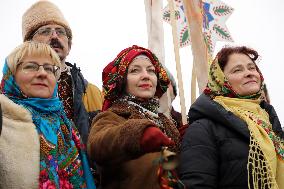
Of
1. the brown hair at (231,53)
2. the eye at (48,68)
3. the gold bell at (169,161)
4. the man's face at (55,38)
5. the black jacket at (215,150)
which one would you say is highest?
the man's face at (55,38)

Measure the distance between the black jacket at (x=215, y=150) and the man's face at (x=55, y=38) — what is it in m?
1.42

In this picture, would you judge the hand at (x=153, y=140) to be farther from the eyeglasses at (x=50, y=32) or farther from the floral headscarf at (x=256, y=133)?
the eyeglasses at (x=50, y=32)

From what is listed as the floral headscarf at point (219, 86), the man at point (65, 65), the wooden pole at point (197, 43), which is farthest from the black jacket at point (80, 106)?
the wooden pole at point (197, 43)

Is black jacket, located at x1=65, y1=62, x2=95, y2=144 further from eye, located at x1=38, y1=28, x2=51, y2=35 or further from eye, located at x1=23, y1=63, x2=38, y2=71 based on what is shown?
eye, located at x1=23, y1=63, x2=38, y2=71

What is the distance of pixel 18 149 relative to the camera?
83.8 inches

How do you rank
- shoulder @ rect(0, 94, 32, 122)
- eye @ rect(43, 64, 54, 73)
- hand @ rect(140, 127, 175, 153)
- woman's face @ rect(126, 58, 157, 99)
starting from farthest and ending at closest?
1. woman's face @ rect(126, 58, 157, 99)
2. eye @ rect(43, 64, 54, 73)
3. shoulder @ rect(0, 94, 32, 122)
4. hand @ rect(140, 127, 175, 153)

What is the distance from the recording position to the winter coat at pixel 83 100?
308cm

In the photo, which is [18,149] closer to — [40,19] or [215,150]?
[215,150]

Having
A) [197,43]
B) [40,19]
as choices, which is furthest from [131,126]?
[197,43]

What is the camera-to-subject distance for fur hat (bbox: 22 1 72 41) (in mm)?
3723

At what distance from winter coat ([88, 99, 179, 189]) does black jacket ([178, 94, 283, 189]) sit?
9.4 inches

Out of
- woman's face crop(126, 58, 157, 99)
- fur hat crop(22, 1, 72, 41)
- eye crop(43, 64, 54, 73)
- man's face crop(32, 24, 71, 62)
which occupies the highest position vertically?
fur hat crop(22, 1, 72, 41)

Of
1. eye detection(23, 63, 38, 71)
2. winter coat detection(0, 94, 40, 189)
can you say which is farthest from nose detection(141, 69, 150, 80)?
winter coat detection(0, 94, 40, 189)

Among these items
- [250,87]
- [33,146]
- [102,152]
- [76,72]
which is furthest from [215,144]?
[76,72]
